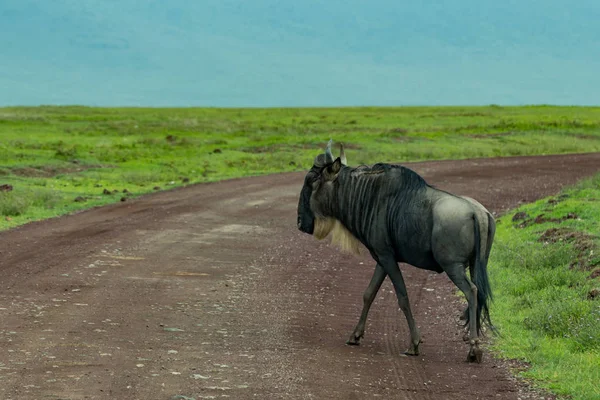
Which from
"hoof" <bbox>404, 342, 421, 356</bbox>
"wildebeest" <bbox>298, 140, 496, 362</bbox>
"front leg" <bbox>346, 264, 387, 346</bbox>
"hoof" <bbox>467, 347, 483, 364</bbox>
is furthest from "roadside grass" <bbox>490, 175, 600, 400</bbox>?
"front leg" <bbox>346, 264, 387, 346</bbox>

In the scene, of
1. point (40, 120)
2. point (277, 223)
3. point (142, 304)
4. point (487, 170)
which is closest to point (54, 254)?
point (142, 304)

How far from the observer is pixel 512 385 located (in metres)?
10.1

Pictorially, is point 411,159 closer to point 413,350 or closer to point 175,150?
point 175,150

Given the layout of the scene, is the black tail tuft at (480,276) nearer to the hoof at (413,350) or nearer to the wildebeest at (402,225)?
the wildebeest at (402,225)

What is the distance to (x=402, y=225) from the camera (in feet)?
39.5

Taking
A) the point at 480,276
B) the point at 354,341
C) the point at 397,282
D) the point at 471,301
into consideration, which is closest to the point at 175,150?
the point at 397,282

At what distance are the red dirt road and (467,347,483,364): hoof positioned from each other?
111mm

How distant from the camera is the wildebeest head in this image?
12758 mm

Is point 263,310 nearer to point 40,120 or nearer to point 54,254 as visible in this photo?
point 54,254

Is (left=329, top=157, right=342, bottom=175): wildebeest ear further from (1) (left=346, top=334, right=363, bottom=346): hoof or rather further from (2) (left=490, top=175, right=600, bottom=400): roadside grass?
(2) (left=490, top=175, right=600, bottom=400): roadside grass

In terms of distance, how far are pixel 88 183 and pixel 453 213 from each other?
981 inches

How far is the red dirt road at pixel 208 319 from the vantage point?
976 centimetres

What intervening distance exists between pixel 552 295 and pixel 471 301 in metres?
3.27

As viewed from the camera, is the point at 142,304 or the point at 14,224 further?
the point at 14,224
